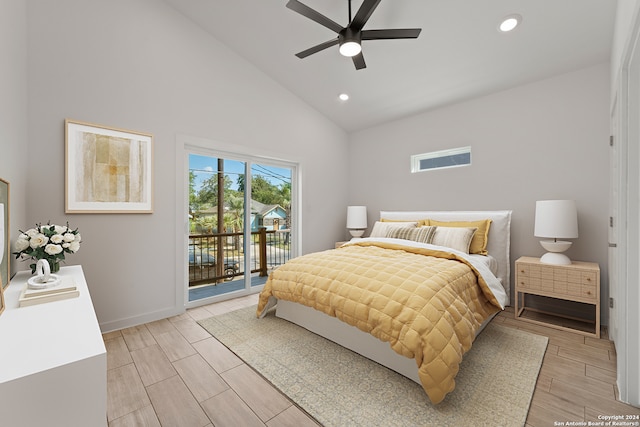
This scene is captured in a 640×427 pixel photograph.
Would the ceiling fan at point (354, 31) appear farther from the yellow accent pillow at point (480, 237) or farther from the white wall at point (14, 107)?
the yellow accent pillow at point (480, 237)

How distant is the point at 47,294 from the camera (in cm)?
135

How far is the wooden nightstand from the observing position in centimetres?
250

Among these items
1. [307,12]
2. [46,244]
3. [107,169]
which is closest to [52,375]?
[46,244]

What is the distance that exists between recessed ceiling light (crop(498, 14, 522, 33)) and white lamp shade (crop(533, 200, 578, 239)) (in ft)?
5.51

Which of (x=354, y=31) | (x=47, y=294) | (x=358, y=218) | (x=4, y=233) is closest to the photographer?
(x=47, y=294)

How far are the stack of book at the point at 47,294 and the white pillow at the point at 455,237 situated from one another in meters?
3.23

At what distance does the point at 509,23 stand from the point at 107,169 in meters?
3.93

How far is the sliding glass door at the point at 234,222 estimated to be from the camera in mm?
3379

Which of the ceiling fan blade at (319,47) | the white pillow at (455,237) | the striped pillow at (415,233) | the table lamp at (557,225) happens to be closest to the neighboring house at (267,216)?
the striped pillow at (415,233)

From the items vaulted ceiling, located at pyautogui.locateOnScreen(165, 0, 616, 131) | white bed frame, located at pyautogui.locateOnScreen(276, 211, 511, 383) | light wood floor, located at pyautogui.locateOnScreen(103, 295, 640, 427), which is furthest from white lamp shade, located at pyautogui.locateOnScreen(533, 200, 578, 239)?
vaulted ceiling, located at pyautogui.locateOnScreen(165, 0, 616, 131)

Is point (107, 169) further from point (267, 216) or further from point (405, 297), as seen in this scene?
point (405, 297)

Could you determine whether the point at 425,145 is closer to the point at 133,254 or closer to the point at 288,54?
the point at 288,54

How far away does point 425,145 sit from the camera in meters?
4.12

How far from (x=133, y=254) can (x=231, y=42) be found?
2.70m
